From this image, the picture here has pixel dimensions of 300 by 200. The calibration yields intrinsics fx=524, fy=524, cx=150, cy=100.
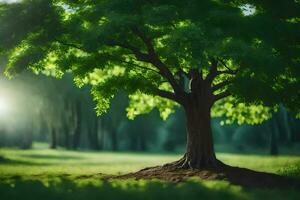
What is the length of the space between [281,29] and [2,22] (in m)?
10.3

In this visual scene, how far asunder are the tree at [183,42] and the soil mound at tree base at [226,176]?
4.09 ft

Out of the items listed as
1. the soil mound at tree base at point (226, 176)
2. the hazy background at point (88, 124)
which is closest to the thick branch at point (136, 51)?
the soil mound at tree base at point (226, 176)

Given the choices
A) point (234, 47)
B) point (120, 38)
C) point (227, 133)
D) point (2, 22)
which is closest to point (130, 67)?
point (120, 38)

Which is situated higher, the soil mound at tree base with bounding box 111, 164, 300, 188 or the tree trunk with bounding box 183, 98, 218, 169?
the tree trunk with bounding box 183, 98, 218, 169

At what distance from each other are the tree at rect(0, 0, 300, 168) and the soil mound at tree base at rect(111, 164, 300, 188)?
1.25 metres

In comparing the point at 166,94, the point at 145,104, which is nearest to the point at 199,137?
the point at 166,94

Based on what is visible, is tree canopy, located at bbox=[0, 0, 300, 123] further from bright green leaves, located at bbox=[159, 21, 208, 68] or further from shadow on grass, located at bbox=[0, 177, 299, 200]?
shadow on grass, located at bbox=[0, 177, 299, 200]

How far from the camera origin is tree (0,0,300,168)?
57.3 ft

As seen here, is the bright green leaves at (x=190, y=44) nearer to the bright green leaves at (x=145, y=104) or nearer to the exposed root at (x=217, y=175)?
the exposed root at (x=217, y=175)

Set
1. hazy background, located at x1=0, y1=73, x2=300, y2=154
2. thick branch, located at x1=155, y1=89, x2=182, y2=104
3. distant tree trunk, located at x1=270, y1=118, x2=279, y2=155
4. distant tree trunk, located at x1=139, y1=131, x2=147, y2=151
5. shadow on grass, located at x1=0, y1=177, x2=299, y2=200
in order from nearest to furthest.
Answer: shadow on grass, located at x1=0, y1=177, x2=299, y2=200 → thick branch, located at x1=155, y1=89, x2=182, y2=104 → distant tree trunk, located at x1=270, y1=118, x2=279, y2=155 → hazy background, located at x1=0, y1=73, x2=300, y2=154 → distant tree trunk, located at x1=139, y1=131, x2=147, y2=151

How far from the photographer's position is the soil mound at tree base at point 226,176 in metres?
19.3

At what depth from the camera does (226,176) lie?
20953 millimetres

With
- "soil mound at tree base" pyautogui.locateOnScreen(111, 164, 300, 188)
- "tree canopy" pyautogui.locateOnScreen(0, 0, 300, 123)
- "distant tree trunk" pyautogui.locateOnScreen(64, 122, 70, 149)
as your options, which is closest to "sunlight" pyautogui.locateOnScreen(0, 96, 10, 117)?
"distant tree trunk" pyautogui.locateOnScreen(64, 122, 70, 149)

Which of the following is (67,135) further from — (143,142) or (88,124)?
(143,142)
